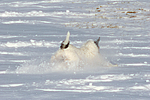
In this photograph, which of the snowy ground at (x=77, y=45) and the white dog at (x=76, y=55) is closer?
the snowy ground at (x=77, y=45)

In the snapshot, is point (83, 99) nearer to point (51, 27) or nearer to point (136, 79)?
point (136, 79)

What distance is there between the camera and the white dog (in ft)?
25.5

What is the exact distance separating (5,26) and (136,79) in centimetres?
1081

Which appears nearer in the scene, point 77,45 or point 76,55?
point 76,55

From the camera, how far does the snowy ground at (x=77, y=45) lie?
6.17 meters

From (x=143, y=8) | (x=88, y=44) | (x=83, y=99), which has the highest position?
(x=143, y=8)

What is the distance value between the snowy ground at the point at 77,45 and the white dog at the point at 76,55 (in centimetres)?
18

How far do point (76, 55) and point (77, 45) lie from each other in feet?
14.3

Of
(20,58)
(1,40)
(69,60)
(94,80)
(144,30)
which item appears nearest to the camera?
(94,80)

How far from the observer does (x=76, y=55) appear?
316 inches

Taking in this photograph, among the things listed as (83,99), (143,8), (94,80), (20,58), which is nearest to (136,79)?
(94,80)

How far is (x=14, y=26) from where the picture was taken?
17.3 metres

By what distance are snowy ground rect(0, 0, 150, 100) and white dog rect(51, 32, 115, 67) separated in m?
0.18

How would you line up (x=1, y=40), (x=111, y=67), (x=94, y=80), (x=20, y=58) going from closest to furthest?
1. (x=94, y=80)
2. (x=111, y=67)
3. (x=20, y=58)
4. (x=1, y=40)
